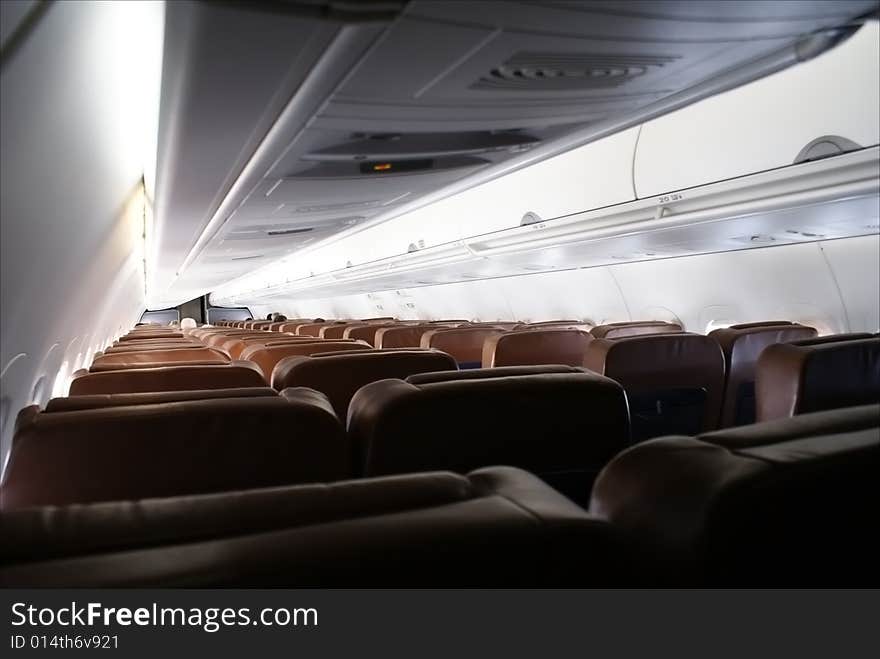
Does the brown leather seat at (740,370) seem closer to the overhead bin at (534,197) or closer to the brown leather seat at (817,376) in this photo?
the brown leather seat at (817,376)

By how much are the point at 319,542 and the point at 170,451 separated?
0.89 meters

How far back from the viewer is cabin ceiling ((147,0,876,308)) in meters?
1.38

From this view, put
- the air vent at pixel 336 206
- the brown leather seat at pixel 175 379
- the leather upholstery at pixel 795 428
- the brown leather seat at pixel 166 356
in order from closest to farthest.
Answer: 1. the leather upholstery at pixel 795 428
2. the brown leather seat at pixel 175 379
3. the brown leather seat at pixel 166 356
4. the air vent at pixel 336 206

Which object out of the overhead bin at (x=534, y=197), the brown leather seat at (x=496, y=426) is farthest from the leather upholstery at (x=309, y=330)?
the brown leather seat at (x=496, y=426)

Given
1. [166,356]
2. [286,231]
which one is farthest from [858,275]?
[166,356]

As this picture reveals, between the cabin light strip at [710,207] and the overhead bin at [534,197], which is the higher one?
the overhead bin at [534,197]

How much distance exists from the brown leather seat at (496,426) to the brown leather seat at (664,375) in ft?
2.97

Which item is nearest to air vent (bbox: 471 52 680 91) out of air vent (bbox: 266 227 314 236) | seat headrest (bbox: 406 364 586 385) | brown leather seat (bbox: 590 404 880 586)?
seat headrest (bbox: 406 364 586 385)

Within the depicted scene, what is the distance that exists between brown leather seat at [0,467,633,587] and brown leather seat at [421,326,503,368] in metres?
3.80

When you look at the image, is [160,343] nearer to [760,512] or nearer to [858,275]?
[858,275]

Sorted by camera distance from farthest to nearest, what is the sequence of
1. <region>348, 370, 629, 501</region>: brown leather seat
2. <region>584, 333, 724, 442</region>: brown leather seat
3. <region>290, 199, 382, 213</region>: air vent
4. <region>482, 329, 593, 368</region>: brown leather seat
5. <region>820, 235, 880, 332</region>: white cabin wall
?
<region>820, 235, 880, 332</region>: white cabin wall → <region>290, 199, 382, 213</region>: air vent → <region>482, 329, 593, 368</region>: brown leather seat → <region>584, 333, 724, 442</region>: brown leather seat → <region>348, 370, 629, 501</region>: brown leather seat

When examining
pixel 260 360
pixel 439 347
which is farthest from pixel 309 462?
pixel 439 347

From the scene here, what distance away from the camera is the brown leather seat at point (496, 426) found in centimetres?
143

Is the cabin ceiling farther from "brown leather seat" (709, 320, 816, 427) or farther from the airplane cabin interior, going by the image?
"brown leather seat" (709, 320, 816, 427)
